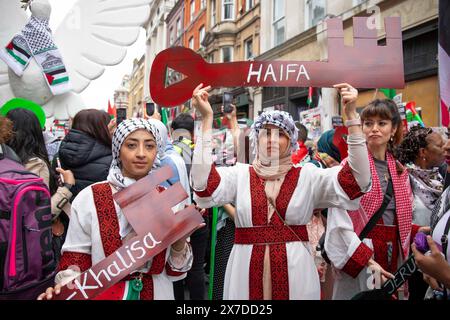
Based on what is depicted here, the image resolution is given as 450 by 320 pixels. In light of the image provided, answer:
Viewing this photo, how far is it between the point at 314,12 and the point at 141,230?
19.6ft

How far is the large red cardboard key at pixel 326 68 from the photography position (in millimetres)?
2016

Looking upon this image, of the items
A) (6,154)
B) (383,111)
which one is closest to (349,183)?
(383,111)

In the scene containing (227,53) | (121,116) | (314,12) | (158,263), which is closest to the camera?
(158,263)

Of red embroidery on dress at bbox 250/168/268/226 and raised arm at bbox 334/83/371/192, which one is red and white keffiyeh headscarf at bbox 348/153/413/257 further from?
red embroidery on dress at bbox 250/168/268/226

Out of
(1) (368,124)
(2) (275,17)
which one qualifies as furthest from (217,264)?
(2) (275,17)

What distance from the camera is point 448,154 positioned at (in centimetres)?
192

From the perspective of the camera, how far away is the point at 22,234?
5.61 feet

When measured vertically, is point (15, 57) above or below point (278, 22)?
below

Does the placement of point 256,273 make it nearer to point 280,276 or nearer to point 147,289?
point 280,276

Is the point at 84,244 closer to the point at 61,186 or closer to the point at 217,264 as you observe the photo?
the point at 61,186

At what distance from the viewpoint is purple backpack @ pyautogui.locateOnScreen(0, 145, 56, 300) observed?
169cm

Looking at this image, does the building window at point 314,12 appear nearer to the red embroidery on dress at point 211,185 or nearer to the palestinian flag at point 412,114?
the palestinian flag at point 412,114

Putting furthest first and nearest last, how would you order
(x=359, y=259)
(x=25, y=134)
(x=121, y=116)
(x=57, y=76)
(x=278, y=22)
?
(x=278, y=22) → (x=57, y=76) → (x=121, y=116) → (x=25, y=134) → (x=359, y=259)

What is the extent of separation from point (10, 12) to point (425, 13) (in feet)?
18.8
